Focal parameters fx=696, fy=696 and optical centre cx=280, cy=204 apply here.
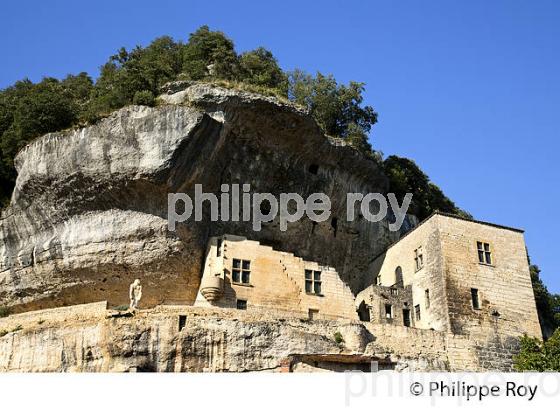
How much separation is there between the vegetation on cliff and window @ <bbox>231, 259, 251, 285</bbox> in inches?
360

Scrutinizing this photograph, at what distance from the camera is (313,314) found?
3359 centimetres

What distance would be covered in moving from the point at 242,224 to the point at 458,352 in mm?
12719

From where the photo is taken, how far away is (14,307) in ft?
121

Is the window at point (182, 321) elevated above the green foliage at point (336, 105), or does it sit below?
below

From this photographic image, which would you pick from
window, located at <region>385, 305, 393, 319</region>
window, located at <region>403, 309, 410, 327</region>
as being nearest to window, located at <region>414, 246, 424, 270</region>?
window, located at <region>403, 309, 410, 327</region>

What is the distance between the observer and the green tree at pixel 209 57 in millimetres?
41353

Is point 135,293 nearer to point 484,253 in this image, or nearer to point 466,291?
point 466,291

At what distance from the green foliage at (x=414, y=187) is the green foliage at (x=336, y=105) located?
3076 millimetres

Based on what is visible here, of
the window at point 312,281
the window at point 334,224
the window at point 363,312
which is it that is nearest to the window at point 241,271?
the window at point 312,281

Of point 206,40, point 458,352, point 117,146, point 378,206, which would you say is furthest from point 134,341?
point 206,40

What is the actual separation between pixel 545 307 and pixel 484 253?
53.0 ft

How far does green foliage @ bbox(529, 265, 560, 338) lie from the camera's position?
4744cm

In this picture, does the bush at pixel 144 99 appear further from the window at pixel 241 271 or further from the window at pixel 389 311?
the window at pixel 389 311

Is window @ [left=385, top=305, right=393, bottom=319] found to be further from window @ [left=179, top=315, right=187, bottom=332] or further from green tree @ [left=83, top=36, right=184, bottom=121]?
green tree @ [left=83, top=36, right=184, bottom=121]
